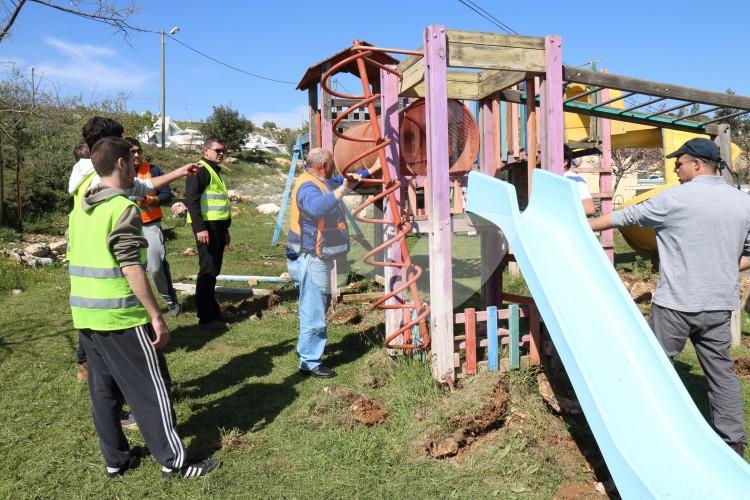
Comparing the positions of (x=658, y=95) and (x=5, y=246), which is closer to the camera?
(x=658, y=95)

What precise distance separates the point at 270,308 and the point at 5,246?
21.4ft

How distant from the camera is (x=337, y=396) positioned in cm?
399

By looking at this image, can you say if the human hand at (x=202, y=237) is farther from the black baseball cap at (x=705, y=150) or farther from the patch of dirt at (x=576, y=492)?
the black baseball cap at (x=705, y=150)

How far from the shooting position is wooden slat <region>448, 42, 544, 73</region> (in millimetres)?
3930

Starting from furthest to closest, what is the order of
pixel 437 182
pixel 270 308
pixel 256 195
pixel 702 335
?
1. pixel 256 195
2. pixel 270 308
3. pixel 437 182
4. pixel 702 335

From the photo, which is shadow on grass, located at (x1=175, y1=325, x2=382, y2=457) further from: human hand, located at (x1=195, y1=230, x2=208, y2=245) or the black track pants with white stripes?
human hand, located at (x1=195, y1=230, x2=208, y2=245)

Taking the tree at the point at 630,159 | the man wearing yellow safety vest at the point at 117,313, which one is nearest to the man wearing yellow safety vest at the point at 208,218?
the man wearing yellow safety vest at the point at 117,313

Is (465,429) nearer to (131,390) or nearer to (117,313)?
(131,390)

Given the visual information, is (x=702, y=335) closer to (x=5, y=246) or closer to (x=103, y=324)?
(x=103, y=324)

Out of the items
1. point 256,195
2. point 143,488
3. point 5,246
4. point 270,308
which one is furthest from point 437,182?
point 256,195

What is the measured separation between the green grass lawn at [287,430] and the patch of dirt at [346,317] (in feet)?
2.22

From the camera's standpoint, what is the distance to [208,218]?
5.96m

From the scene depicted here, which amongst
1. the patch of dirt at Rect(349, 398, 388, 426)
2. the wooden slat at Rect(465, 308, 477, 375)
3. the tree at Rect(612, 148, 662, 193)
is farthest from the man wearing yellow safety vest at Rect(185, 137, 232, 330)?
the tree at Rect(612, 148, 662, 193)

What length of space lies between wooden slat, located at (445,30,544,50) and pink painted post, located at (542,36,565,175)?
0.09 meters
